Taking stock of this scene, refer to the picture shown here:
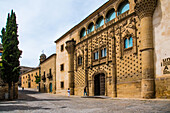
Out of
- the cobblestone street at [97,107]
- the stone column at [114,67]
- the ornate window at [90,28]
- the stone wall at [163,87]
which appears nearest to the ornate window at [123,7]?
the stone column at [114,67]

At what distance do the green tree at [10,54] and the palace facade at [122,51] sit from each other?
28.4 ft

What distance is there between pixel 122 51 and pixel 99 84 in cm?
582

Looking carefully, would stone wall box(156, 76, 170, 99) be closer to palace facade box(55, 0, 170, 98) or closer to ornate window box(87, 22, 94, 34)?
palace facade box(55, 0, 170, 98)

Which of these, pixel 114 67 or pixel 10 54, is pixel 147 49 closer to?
pixel 114 67

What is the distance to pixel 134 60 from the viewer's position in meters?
17.7

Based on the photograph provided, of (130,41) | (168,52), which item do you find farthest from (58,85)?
(168,52)

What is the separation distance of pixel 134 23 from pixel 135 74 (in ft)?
14.8

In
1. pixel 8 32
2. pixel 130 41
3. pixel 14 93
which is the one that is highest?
pixel 8 32

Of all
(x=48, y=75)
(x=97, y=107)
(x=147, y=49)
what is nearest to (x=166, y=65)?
(x=147, y=49)

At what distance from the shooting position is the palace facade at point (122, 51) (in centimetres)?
1559

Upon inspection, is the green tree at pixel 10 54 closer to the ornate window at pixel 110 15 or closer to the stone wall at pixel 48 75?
the ornate window at pixel 110 15

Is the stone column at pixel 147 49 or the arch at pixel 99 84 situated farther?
the arch at pixel 99 84

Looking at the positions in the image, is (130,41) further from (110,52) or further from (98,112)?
(98,112)

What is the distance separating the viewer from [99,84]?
2339cm
